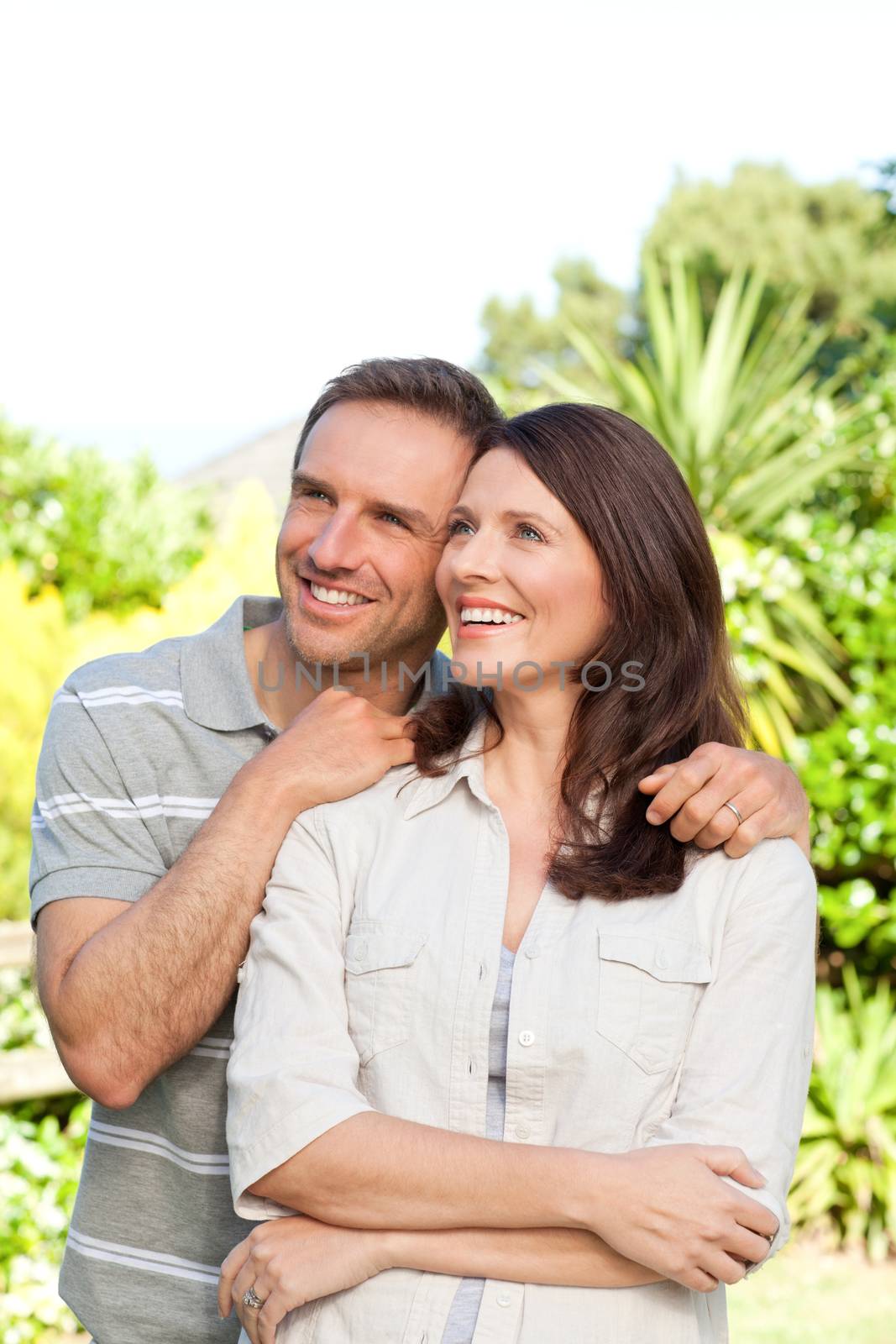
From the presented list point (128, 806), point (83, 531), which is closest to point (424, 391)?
point (128, 806)

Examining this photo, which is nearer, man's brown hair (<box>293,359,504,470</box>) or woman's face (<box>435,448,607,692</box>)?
woman's face (<box>435,448,607,692</box>)

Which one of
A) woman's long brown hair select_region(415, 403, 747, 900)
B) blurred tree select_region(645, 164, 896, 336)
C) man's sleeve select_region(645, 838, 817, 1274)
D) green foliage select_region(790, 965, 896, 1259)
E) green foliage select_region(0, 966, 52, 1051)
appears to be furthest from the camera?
blurred tree select_region(645, 164, 896, 336)

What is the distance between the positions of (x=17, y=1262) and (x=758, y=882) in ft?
12.6

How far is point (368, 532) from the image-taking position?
2.60 meters

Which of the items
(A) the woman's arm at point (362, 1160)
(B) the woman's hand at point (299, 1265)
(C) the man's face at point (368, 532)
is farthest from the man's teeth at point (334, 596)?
(B) the woman's hand at point (299, 1265)

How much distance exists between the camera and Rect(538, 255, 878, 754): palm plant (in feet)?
19.5

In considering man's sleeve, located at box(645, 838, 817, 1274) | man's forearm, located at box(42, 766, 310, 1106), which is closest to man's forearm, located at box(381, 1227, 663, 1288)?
man's sleeve, located at box(645, 838, 817, 1274)

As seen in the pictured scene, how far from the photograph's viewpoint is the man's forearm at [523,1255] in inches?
71.2

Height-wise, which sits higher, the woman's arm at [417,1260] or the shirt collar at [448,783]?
the shirt collar at [448,783]

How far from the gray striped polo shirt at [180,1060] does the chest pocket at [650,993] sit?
28.9 inches

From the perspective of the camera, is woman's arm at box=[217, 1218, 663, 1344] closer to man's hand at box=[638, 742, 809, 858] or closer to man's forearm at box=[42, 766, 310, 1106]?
man's forearm at box=[42, 766, 310, 1106]

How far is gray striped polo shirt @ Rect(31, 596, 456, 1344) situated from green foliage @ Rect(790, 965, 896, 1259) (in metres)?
3.73

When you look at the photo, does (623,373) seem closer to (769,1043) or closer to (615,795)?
(615,795)

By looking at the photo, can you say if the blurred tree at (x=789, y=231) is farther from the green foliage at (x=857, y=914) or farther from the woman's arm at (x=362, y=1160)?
the woman's arm at (x=362, y=1160)
